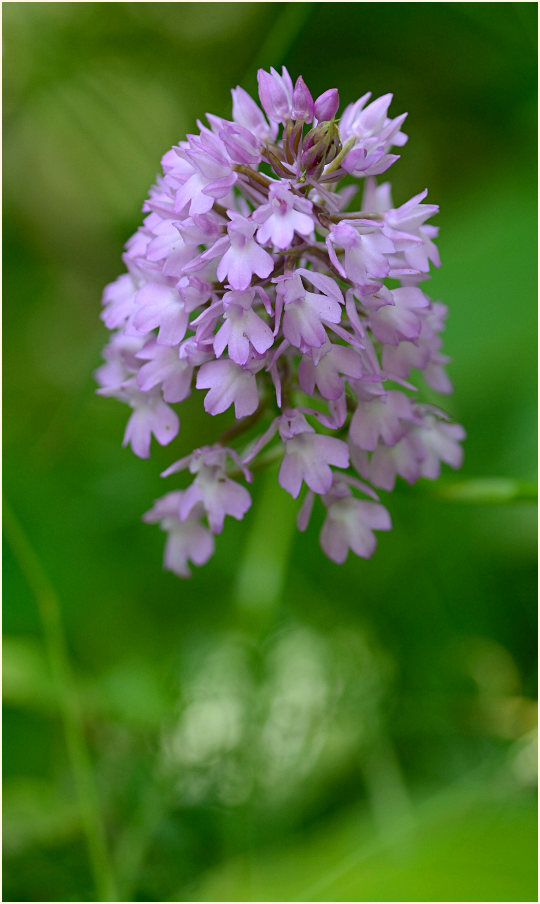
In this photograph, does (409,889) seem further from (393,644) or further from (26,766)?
(26,766)

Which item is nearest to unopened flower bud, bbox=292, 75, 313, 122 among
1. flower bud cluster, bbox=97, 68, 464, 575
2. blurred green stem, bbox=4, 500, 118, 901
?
flower bud cluster, bbox=97, 68, 464, 575

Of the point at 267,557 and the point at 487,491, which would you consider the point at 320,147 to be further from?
the point at 267,557

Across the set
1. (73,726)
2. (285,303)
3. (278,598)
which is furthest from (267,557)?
(285,303)

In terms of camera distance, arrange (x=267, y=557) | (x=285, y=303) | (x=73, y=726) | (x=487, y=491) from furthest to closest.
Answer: (x=267, y=557) < (x=73, y=726) < (x=487, y=491) < (x=285, y=303)

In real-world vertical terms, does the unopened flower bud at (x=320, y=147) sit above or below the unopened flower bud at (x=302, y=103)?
below

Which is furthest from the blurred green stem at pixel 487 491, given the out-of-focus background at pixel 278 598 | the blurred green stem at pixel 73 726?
the blurred green stem at pixel 73 726

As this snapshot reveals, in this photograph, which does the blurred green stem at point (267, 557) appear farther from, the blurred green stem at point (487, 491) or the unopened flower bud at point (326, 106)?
the unopened flower bud at point (326, 106)

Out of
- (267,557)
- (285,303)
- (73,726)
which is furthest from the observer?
(267,557)

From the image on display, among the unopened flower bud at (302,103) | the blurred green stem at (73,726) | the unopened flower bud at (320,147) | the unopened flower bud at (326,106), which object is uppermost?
the unopened flower bud at (302,103)
